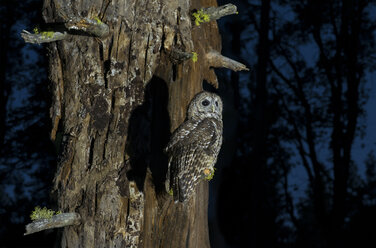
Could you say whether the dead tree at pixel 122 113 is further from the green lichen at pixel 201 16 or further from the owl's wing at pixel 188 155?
the owl's wing at pixel 188 155

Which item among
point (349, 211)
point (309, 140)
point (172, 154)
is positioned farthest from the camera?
point (309, 140)

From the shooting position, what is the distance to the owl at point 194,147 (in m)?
1.94

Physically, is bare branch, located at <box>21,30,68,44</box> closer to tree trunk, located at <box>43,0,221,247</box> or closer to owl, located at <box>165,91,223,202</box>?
tree trunk, located at <box>43,0,221,247</box>

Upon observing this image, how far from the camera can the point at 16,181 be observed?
253 inches

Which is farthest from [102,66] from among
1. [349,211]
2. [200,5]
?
[349,211]

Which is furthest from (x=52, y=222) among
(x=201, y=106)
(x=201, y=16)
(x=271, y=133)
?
(x=271, y=133)

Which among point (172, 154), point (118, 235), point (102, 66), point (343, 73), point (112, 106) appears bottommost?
point (118, 235)

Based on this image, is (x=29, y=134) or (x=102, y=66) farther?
(x=29, y=134)

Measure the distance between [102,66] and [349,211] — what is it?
6.07 metres

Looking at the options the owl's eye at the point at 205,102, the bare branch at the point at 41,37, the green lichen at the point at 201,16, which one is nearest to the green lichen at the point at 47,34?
the bare branch at the point at 41,37

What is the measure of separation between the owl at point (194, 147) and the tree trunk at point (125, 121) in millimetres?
154

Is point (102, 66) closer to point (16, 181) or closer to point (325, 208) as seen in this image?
point (16, 181)

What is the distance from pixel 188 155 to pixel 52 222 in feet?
2.52

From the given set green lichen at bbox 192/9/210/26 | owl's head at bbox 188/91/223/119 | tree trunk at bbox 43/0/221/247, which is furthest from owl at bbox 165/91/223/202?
green lichen at bbox 192/9/210/26
